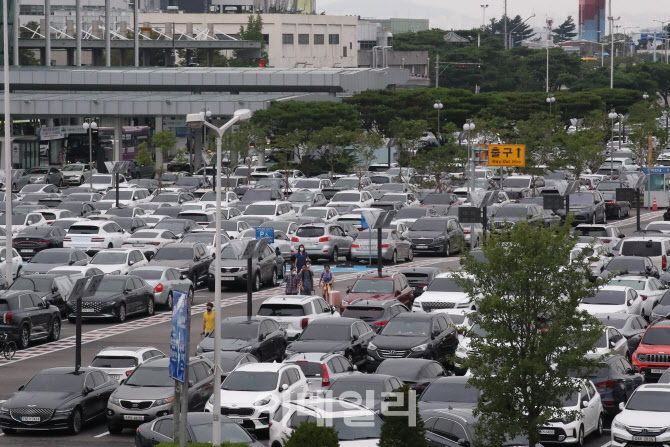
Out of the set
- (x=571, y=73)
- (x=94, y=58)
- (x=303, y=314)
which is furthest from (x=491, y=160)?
(x=571, y=73)

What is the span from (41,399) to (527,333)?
9.23 metres

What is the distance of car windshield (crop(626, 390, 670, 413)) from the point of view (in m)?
22.0

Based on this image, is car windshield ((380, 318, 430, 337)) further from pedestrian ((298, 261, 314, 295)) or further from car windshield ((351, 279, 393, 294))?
pedestrian ((298, 261, 314, 295))

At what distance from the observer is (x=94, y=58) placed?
129 metres

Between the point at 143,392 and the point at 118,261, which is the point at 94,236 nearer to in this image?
the point at 118,261

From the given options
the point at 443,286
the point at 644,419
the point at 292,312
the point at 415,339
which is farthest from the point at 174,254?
the point at 644,419

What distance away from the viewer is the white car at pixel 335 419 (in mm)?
19641

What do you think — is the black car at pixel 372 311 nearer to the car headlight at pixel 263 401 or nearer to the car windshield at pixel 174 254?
the car headlight at pixel 263 401

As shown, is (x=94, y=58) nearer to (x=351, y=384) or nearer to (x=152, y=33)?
(x=152, y=33)

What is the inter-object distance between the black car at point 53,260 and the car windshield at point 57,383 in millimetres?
16353

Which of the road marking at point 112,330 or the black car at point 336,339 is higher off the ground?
the black car at point 336,339

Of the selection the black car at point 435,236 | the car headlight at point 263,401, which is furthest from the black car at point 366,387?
the black car at point 435,236

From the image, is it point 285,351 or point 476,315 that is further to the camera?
point 285,351

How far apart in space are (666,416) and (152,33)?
12163cm
